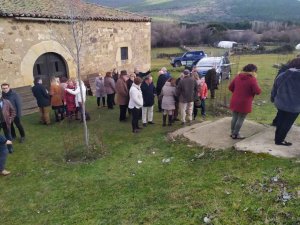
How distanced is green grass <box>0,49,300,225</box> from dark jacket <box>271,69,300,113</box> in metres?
1.00

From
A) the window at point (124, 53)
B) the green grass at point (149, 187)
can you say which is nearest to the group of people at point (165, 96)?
the green grass at point (149, 187)

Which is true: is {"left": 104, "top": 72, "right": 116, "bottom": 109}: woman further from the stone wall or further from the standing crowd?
the stone wall

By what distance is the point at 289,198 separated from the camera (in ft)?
14.7

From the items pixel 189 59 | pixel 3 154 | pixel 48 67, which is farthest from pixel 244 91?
pixel 189 59

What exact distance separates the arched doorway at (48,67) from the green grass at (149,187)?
5.68m

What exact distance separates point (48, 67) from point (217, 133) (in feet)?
29.1

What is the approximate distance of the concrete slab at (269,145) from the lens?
579 cm

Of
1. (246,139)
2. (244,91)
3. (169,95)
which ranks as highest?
(244,91)

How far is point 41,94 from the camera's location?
9.68 meters

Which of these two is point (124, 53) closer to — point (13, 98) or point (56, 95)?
point (56, 95)

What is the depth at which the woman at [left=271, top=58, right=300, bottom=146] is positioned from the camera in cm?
567

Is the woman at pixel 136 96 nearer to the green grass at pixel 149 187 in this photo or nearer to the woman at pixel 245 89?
the green grass at pixel 149 187

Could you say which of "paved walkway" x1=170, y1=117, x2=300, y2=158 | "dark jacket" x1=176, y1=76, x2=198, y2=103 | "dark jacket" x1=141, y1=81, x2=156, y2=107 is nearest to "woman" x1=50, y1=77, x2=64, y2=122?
"dark jacket" x1=141, y1=81, x2=156, y2=107

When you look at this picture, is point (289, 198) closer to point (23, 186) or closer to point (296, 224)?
point (296, 224)
